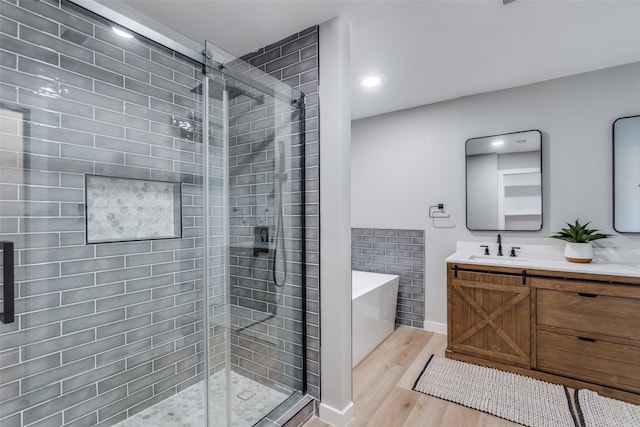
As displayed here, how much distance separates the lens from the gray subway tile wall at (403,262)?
3.33 metres

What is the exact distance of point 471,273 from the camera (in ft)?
8.39

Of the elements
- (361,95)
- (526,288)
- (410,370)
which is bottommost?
(410,370)

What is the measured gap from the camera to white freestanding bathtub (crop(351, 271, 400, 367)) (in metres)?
2.55

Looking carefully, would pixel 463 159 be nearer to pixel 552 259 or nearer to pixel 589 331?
pixel 552 259

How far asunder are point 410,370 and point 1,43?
3.25m

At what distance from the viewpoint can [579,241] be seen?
2463 millimetres

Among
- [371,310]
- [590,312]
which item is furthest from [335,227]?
[590,312]

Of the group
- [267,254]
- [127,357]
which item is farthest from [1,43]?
[127,357]

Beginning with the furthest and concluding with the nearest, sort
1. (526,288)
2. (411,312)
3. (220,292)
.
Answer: (411,312), (526,288), (220,292)

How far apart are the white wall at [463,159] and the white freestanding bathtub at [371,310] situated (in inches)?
17.4

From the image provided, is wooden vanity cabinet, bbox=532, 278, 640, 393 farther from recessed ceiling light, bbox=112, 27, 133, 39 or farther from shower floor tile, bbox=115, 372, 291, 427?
recessed ceiling light, bbox=112, 27, 133, 39

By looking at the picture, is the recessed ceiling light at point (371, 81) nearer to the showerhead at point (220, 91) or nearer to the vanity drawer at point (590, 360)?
the showerhead at point (220, 91)

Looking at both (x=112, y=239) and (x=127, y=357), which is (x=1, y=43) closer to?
(x=112, y=239)

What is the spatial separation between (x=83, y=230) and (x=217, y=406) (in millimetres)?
1199
